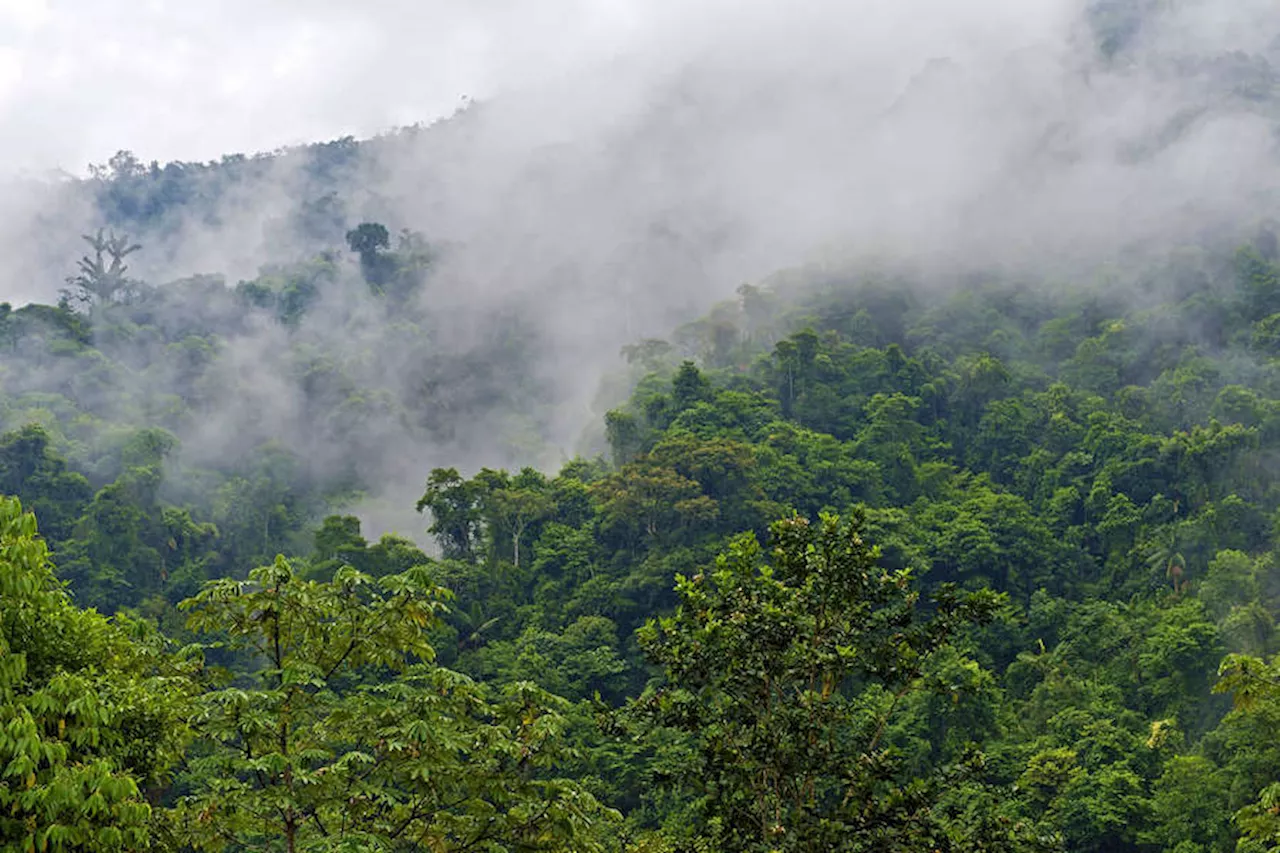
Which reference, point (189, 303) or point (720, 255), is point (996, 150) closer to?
point (720, 255)

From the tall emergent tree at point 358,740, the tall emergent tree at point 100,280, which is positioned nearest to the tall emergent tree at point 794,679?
the tall emergent tree at point 358,740

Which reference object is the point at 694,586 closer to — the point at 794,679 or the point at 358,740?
the point at 794,679

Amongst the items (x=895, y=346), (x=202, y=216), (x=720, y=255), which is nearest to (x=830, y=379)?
(x=895, y=346)

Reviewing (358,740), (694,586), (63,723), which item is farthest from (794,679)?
(63,723)

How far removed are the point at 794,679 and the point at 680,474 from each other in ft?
111

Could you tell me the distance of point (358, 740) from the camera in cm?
713

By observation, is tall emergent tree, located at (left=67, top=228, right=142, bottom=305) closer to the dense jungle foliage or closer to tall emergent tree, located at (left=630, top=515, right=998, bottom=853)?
the dense jungle foliage

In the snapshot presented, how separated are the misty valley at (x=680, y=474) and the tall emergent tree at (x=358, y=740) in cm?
3

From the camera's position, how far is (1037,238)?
71.3m

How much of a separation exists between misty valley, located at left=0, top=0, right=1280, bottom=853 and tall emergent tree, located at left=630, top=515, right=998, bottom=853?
0.13ft

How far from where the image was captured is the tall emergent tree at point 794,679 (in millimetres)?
7531

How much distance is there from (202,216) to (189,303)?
34.2 m

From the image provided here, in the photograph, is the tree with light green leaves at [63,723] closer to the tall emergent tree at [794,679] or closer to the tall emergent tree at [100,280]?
the tall emergent tree at [794,679]

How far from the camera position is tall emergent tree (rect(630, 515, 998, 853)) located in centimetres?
753
